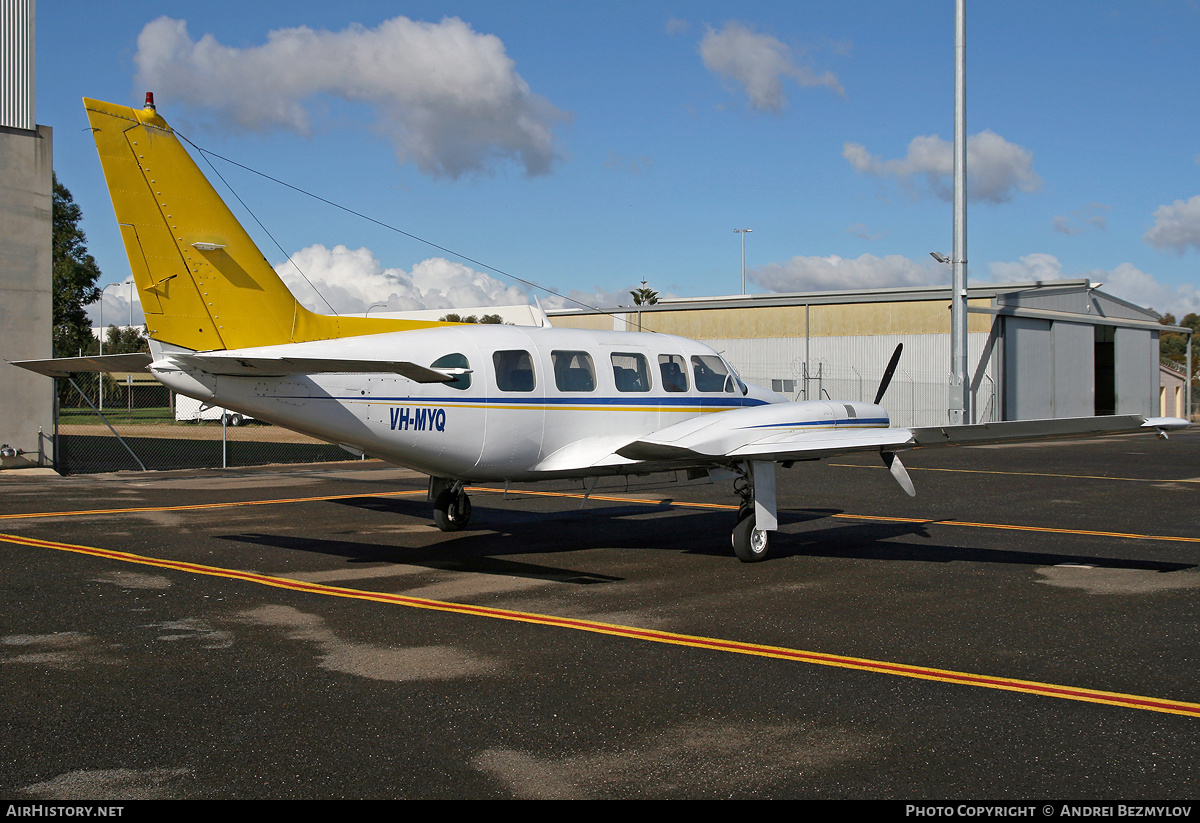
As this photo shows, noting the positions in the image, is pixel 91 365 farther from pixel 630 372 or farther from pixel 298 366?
pixel 630 372

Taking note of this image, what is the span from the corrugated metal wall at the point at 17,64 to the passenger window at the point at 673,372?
62.5 ft

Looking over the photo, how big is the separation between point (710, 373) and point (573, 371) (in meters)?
2.72

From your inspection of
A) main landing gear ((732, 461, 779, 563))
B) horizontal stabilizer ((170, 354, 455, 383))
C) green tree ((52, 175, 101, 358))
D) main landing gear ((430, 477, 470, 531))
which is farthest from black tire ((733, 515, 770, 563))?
green tree ((52, 175, 101, 358))

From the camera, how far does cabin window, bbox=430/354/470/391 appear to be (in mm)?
11529

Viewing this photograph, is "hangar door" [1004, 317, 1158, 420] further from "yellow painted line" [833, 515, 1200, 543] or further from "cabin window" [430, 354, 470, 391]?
"cabin window" [430, 354, 470, 391]

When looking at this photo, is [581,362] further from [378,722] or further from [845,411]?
[378,722]

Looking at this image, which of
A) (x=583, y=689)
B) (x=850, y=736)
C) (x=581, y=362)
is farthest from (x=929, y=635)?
(x=581, y=362)

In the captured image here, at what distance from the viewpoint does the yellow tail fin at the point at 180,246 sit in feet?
36.1

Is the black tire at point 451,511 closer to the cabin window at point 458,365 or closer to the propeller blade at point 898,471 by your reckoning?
the cabin window at point 458,365

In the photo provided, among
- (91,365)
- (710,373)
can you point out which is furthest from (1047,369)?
(91,365)

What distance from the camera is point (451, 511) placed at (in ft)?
47.7

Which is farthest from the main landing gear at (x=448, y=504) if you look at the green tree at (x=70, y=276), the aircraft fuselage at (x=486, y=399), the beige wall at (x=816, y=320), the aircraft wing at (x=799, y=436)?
the green tree at (x=70, y=276)
